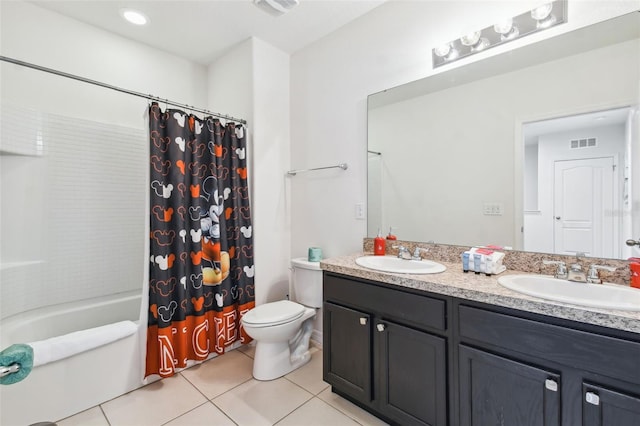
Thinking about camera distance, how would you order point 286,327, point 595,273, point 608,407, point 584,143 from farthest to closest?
point 286,327
point 584,143
point 595,273
point 608,407

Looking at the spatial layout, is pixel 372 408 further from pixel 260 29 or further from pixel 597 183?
pixel 260 29

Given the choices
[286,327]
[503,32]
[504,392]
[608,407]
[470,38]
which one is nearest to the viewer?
[608,407]

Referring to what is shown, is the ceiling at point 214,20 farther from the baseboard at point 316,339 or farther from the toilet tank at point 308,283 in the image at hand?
the baseboard at point 316,339

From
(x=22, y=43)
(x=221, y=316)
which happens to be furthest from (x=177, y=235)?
(x=22, y=43)

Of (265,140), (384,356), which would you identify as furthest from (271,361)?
(265,140)

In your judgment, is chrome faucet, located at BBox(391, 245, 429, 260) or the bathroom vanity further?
chrome faucet, located at BBox(391, 245, 429, 260)

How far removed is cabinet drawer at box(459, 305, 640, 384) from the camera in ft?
3.06

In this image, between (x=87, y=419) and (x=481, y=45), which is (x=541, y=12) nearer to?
(x=481, y=45)

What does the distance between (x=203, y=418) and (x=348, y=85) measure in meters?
2.45

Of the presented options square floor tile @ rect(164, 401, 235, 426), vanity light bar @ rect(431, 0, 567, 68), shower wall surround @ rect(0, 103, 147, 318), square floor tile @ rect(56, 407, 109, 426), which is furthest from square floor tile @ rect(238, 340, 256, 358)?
vanity light bar @ rect(431, 0, 567, 68)

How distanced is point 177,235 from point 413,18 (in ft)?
7.14

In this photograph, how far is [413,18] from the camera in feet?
6.48

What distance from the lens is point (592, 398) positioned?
0.98 meters

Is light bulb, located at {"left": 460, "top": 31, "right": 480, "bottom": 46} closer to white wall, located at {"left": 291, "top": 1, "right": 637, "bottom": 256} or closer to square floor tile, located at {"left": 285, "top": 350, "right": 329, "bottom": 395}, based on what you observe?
white wall, located at {"left": 291, "top": 1, "right": 637, "bottom": 256}
